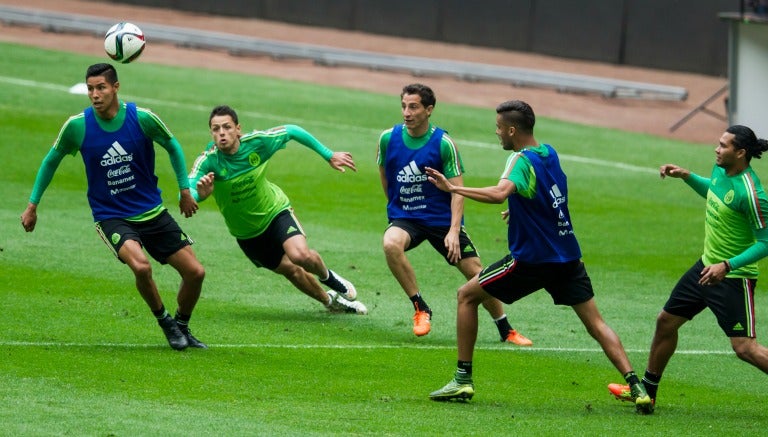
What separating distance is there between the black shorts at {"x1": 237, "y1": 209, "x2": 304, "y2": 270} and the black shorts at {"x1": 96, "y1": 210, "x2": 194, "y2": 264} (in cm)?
153

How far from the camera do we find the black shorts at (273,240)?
42.5 feet

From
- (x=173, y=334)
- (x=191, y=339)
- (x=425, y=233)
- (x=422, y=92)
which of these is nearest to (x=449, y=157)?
(x=422, y=92)

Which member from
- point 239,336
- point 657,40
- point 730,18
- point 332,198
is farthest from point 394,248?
point 657,40

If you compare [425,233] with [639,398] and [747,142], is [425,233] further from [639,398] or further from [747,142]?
[747,142]

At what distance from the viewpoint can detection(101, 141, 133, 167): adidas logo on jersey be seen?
37.1ft

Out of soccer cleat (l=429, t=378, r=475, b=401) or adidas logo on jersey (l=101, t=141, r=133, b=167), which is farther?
adidas logo on jersey (l=101, t=141, r=133, b=167)

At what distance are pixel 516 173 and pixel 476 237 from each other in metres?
8.43

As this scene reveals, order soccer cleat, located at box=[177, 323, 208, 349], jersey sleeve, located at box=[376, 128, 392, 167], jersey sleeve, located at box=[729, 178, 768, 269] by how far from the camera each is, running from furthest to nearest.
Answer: jersey sleeve, located at box=[376, 128, 392, 167] → soccer cleat, located at box=[177, 323, 208, 349] → jersey sleeve, located at box=[729, 178, 768, 269]

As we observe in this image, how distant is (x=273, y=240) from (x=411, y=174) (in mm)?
1509

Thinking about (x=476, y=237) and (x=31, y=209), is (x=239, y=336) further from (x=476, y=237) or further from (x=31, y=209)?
(x=476, y=237)

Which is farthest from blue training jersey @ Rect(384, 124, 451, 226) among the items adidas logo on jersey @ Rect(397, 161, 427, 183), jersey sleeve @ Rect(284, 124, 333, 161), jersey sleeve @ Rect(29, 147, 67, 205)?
jersey sleeve @ Rect(29, 147, 67, 205)

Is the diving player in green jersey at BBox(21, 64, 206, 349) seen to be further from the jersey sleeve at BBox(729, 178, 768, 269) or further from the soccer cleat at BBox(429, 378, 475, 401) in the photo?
the jersey sleeve at BBox(729, 178, 768, 269)

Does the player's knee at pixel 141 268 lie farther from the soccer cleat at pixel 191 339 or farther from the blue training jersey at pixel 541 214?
the blue training jersey at pixel 541 214

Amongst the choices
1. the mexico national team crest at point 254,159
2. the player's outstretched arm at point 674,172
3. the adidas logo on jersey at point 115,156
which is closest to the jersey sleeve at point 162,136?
the adidas logo on jersey at point 115,156
